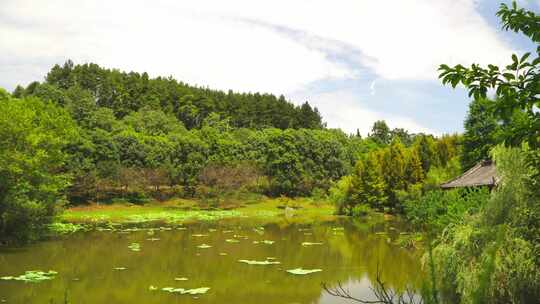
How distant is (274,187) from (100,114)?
1033 inches

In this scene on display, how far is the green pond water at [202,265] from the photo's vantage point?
13969 mm

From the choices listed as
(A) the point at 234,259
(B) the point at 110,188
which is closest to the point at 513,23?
(A) the point at 234,259

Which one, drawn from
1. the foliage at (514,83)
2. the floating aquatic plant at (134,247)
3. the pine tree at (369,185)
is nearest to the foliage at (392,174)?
the pine tree at (369,185)

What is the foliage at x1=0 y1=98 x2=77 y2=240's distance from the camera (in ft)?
72.7

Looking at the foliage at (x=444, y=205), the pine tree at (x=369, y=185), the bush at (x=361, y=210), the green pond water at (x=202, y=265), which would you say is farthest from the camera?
the bush at (x=361, y=210)

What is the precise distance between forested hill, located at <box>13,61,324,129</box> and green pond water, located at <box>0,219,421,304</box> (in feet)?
211

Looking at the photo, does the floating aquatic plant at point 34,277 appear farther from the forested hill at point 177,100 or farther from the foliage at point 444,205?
the forested hill at point 177,100

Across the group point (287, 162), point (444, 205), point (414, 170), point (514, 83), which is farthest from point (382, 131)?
point (514, 83)

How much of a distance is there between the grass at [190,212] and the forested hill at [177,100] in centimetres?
3668

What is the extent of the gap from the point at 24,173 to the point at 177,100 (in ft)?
247

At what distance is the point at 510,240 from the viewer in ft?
32.8

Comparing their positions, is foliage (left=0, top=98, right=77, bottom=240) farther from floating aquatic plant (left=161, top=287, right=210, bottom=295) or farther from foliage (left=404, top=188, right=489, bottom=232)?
foliage (left=404, top=188, right=489, bottom=232)

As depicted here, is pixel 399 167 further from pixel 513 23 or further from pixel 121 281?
pixel 513 23

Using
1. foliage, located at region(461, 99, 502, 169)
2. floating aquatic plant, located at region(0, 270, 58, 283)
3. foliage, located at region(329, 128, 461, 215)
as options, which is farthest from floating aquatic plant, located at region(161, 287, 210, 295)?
foliage, located at region(329, 128, 461, 215)
